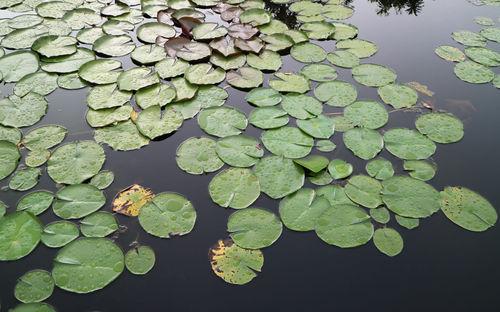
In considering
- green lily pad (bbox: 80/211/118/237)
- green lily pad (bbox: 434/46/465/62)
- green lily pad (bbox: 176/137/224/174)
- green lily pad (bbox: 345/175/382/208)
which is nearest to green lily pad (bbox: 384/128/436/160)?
green lily pad (bbox: 345/175/382/208)

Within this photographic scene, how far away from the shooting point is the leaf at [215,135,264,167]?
2479 millimetres

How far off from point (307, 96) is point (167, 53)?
4.41 ft

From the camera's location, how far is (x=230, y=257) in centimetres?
200

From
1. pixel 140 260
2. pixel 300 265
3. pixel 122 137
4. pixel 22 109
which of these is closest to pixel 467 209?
pixel 300 265

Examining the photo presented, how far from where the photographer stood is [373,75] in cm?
323

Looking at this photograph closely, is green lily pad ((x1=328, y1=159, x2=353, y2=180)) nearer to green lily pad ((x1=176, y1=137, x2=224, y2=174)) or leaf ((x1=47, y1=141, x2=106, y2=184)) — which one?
green lily pad ((x1=176, y1=137, x2=224, y2=174))

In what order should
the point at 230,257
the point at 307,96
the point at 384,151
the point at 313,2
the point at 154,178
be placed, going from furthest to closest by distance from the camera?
the point at 313,2 < the point at 307,96 < the point at 384,151 < the point at 154,178 < the point at 230,257

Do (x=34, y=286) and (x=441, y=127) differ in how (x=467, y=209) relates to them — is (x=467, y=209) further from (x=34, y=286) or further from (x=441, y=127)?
(x=34, y=286)

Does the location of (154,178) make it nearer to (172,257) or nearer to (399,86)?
(172,257)

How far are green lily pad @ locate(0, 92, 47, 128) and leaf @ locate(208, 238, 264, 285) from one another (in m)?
1.77

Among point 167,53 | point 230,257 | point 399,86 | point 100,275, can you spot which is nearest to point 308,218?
point 230,257

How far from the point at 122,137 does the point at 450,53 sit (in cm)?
314

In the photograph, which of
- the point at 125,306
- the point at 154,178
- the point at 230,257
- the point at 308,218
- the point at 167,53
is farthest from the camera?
the point at 167,53

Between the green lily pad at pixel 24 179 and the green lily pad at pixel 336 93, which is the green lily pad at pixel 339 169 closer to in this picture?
the green lily pad at pixel 336 93
